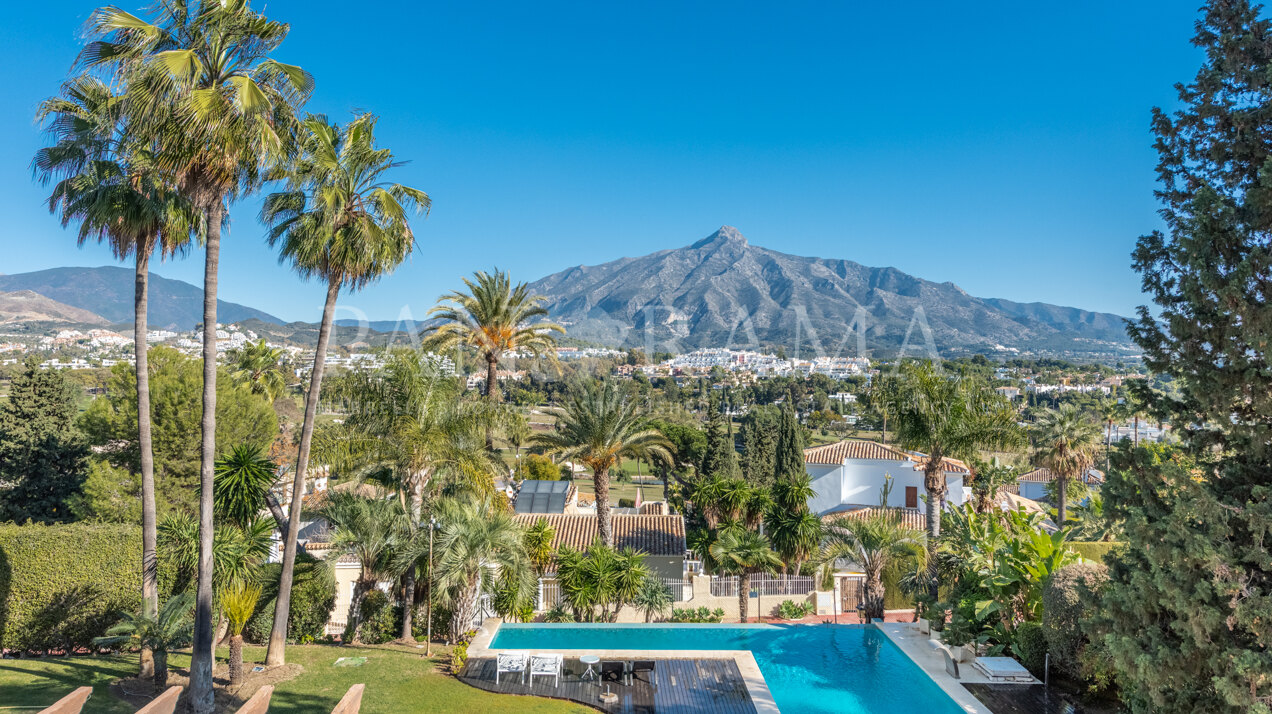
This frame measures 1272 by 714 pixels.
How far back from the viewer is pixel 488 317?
19953 mm

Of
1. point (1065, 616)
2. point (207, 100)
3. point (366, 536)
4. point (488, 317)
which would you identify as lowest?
point (1065, 616)

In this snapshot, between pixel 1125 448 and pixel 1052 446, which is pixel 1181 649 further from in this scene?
pixel 1052 446

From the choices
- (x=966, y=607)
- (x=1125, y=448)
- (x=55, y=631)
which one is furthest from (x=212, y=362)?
(x=966, y=607)

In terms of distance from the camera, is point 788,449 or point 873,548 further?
point 788,449

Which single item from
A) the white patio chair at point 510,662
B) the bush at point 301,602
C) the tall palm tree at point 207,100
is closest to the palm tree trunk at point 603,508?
the white patio chair at point 510,662

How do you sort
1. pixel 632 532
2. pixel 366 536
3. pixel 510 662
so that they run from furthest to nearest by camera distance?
1. pixel 632 532
2. pixel 366 536
3. pixel 510 662

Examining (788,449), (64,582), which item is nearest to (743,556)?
(64,582)

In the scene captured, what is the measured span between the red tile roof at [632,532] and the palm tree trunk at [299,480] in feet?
29.4

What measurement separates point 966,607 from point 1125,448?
21.6 ft

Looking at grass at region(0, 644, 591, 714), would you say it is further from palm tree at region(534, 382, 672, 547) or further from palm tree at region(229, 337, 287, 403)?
palm tree at region(229, 337, 287, 403)

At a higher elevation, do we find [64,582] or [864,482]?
[64,582]

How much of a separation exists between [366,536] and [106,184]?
6.81 m

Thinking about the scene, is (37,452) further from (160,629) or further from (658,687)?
(658,687)

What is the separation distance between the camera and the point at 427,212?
1157cm
